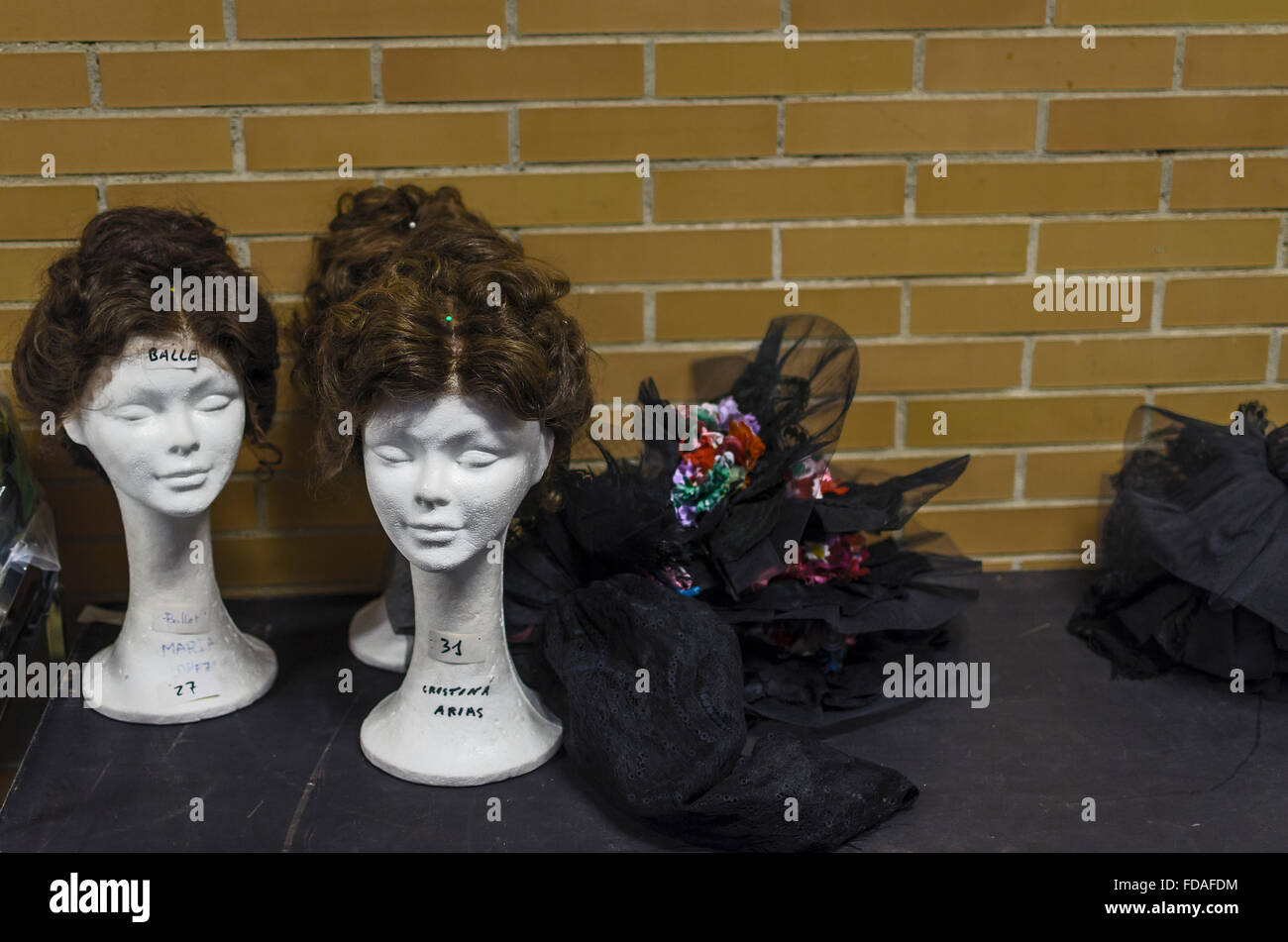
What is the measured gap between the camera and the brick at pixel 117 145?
175 centimetres

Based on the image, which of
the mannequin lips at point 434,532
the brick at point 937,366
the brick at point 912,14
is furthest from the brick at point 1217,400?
the mannequin lips at point 434,532

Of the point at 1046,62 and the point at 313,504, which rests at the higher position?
the point at 1046,62

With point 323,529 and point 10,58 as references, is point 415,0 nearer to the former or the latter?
point 10,58

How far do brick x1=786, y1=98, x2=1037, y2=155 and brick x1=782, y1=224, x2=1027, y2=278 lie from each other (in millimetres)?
115

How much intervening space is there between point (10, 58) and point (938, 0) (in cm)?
126

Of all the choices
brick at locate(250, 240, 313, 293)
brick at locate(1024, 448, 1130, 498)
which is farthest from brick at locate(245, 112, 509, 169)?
brick at locate(1024, 448, 1130, 498)

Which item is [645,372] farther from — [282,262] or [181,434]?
[181,434]

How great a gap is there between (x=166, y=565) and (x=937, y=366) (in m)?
1.13

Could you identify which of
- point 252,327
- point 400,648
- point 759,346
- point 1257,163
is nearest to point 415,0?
point 252,327

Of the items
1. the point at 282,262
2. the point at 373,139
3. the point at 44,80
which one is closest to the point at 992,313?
the point at 373,139

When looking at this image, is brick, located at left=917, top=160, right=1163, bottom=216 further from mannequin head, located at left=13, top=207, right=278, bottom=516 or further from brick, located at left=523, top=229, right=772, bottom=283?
mannequin head, located at left=13, top=207, right=278, bottom=516

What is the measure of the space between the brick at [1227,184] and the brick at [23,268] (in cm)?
160

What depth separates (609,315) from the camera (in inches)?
74.0

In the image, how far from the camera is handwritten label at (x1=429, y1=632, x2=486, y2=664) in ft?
4.80
